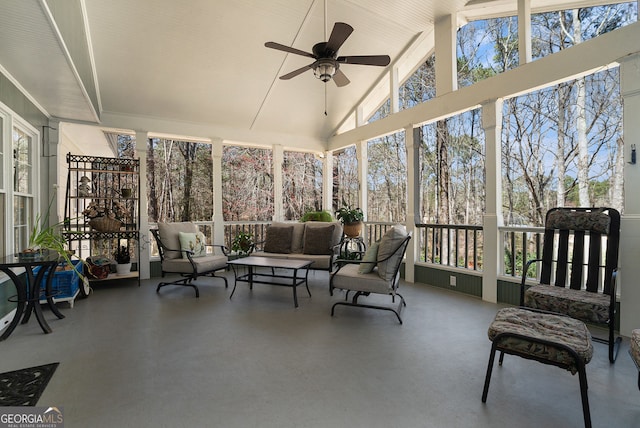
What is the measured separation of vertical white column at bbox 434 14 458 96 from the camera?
4.26 meters

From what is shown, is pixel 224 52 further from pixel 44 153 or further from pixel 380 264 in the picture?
pixel 380 264

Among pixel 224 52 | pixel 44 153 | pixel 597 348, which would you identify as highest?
pixel 224 52

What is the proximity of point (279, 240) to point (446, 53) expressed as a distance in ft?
12.8

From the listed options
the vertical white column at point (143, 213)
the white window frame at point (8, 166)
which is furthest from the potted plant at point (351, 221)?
the white window frame at point (8, 166)

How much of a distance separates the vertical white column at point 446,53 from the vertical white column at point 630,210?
184 centimetres

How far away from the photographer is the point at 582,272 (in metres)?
2.90

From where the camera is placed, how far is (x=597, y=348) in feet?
8.66

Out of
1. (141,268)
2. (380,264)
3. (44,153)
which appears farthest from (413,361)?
(44,153)

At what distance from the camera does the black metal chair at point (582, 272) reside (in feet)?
7.82

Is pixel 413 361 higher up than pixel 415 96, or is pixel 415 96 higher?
pixel 415 96

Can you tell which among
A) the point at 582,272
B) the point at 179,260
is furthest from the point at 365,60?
the point at 179,260

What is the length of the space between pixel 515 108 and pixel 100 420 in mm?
7415

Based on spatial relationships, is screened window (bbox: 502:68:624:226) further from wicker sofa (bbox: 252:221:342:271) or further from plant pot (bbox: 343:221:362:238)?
wicker sofa (bbox: 252:221:342:271)

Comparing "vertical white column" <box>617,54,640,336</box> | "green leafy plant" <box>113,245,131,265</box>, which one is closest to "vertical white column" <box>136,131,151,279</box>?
"green leafy plant" <box>113,245,131,265</box>
